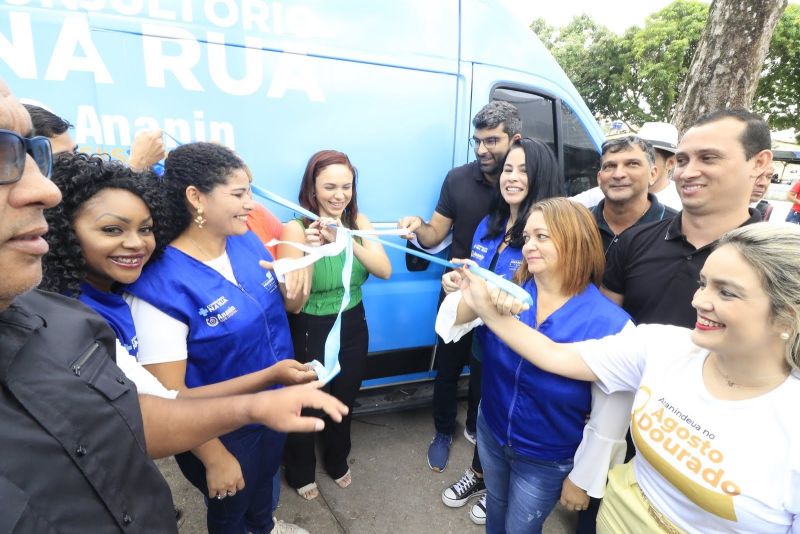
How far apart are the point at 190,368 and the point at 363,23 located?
194 centimetres

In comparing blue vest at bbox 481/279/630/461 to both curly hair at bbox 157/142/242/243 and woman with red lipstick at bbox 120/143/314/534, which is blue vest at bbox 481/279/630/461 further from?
curly hair at bbox 157/142/242/243

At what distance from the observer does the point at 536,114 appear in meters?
3.06

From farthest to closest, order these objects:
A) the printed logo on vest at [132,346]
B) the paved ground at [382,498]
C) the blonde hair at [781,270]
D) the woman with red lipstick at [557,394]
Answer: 1. the paved ground at [382,498]
2. the woman with red lipstick at [557,394]
3. the printed logo on vest at [132,346]
4. the blonde hair at [781,270]

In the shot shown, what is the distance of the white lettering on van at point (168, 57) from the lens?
193 centimetres

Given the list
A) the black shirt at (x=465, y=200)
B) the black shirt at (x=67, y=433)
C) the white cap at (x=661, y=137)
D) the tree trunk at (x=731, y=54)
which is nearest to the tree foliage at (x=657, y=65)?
the tree trunk at (x=731, y=54)

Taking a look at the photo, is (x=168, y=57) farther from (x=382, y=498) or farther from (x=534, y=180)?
(x=382, y=498)

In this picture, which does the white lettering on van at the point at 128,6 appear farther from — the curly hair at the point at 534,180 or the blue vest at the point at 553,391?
the blue vest at the point at 553,391

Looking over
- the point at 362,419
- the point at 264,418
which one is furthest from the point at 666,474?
the point at 362,419

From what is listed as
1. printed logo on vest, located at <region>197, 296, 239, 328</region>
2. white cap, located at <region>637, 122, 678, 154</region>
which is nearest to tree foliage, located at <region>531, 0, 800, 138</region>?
white cap, located at <region>637, 122, 678, 154</region>

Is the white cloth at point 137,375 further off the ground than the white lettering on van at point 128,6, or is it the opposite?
the white lettering on van at point 128,6

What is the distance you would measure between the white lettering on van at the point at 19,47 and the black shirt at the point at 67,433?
4.56ft

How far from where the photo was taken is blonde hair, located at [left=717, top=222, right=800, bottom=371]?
3.28 feet

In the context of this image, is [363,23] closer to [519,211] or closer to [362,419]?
[519,211]

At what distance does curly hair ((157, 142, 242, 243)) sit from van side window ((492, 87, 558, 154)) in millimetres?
2061
